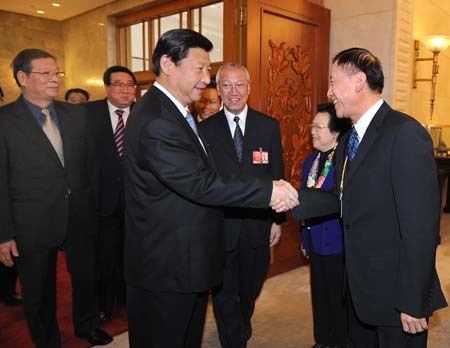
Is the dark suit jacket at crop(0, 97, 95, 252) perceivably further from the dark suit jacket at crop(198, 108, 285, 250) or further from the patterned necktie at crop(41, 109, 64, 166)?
the dark suit jacket at crop(198, 108, 285, 250)

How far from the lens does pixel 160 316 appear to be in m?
1.71

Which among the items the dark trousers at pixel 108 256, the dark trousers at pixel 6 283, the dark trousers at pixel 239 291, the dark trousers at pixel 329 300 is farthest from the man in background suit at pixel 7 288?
the dark trousers at pixel 329 300

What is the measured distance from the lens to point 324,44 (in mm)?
3877

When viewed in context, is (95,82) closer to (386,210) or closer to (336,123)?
(336,123)

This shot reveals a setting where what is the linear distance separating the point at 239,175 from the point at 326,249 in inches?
26.0

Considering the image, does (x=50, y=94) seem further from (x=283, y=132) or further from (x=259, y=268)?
(x=283, y=132)

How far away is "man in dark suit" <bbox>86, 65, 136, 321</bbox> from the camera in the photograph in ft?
9.06

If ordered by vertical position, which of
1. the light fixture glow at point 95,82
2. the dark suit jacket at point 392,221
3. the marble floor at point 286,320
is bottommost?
the marble floor at point 286,320

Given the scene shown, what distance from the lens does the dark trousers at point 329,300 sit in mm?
2289

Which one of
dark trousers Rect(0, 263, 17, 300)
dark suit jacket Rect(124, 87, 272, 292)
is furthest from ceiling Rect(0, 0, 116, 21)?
dark suit jacket Rect(124, 87, 272, 292)

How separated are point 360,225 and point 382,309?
332 millimetres

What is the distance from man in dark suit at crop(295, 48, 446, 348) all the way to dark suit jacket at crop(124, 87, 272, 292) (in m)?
0.50

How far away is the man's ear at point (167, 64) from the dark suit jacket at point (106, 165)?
1.21 metres

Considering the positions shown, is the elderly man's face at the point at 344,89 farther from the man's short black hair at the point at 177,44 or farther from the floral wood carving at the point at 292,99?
the floral wood carving at the point at 292,99
